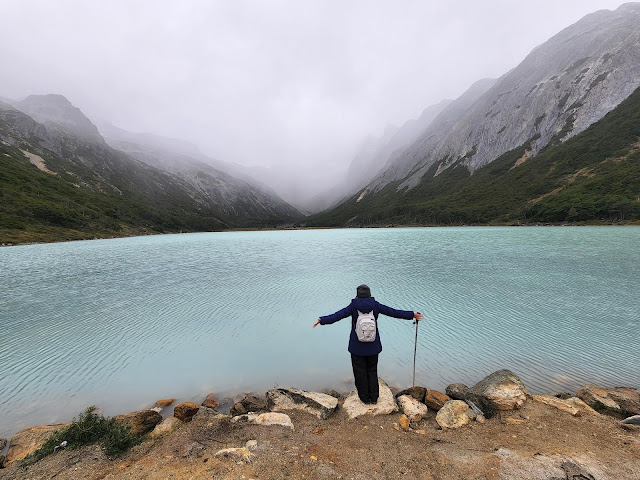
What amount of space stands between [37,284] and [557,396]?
43249 mm

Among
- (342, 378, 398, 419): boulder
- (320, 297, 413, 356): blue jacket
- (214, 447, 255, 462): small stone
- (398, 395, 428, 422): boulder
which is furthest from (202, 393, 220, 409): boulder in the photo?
(398, 395, 428, 422): boulder

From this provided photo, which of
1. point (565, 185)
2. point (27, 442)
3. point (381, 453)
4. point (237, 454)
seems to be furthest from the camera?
point (565, 185)

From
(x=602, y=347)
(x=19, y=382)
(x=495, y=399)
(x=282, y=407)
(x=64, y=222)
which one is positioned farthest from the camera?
(x=64, y=222)

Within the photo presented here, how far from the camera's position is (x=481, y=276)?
28531 millimetres

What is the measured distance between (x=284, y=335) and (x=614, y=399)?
13.6m

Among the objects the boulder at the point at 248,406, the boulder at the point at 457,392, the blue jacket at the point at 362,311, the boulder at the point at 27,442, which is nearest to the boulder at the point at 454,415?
the boulder at the point at 457,392

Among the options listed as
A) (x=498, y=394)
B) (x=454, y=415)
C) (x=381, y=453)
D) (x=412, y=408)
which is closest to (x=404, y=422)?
(x=412, y=408)

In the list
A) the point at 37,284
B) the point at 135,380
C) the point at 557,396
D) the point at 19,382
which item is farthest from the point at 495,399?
the point at 37,284

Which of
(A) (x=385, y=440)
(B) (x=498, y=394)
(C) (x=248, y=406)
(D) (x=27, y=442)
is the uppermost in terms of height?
(B) (x=498, y=394)

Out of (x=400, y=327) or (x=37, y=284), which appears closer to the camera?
(x=400, y=327)

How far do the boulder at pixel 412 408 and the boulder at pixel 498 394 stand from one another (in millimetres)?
1537

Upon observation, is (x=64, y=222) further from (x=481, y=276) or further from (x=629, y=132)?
(x=629, y=132)

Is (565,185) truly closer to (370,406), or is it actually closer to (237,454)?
(370,406)

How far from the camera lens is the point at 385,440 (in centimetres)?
707
